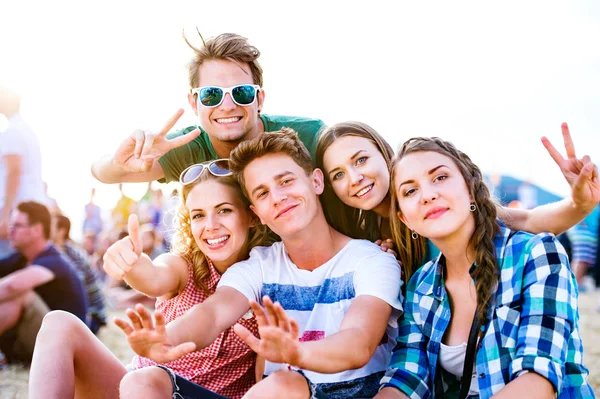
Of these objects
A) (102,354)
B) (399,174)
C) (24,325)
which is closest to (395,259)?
(399,174)

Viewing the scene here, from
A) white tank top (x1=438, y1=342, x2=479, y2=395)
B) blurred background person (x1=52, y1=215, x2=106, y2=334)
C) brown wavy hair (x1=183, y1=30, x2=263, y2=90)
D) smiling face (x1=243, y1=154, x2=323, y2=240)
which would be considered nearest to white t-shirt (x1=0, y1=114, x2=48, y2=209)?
blurred background person (x1=52, y1=215, x2=106, y2=334)

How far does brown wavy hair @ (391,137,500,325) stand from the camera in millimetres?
2254

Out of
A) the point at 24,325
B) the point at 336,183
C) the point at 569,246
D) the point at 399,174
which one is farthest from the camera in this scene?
the point at 569,246

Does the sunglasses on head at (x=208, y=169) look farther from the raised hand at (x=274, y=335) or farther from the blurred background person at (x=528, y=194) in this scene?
the blurred background person at (x=528, y=194)

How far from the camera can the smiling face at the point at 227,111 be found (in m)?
3.21

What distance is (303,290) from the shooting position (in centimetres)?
262

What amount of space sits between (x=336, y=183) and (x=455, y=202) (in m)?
0.71

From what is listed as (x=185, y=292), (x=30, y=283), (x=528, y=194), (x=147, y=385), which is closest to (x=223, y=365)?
(x=185, y=292)

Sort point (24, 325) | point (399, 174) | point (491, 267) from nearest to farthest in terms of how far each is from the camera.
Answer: point (491, 267) < point (399, 174) < point (24, 325)

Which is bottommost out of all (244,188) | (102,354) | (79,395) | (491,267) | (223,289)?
(79,395)

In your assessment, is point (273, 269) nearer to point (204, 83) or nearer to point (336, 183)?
point (336, 183)

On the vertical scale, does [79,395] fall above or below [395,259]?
below

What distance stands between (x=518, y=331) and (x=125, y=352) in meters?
4.64

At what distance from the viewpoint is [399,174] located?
2496mm
